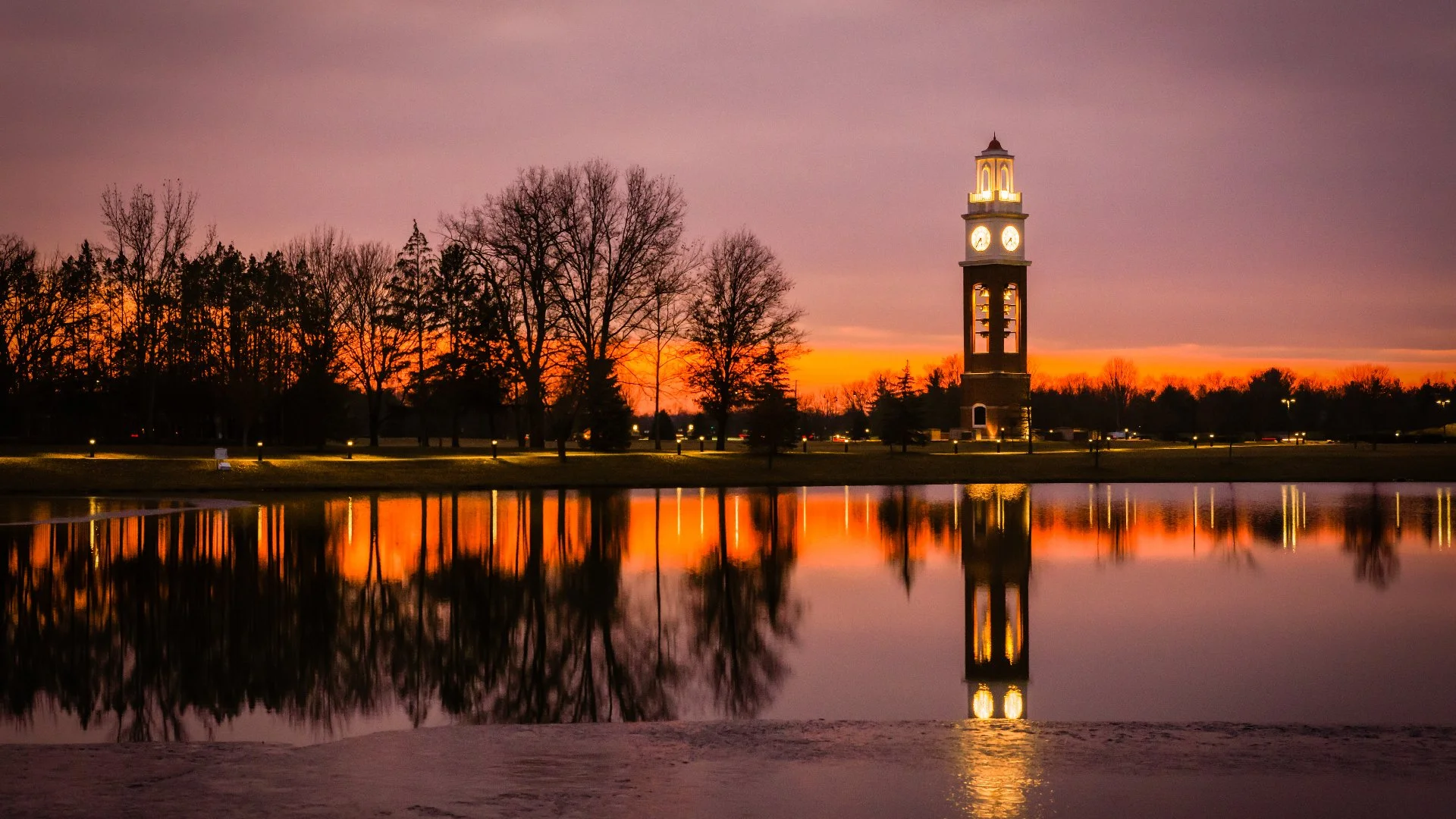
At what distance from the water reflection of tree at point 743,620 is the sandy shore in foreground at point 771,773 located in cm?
193

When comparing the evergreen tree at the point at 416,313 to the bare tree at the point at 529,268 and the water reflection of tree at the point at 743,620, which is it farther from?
the water reflection of tree at the point at 743,620

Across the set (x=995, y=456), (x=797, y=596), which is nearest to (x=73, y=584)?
(x=797, y=596)

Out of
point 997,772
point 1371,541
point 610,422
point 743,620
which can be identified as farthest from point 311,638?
point 610,422

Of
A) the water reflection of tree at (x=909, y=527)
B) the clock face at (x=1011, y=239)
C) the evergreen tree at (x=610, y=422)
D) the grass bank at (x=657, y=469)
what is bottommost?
the water reflection of tree at (x=909, y=527)

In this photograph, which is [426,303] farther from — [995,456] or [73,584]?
[73,584]

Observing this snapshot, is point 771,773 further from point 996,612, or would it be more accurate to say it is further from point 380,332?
point 380,332

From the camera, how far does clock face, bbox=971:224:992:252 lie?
98.6 metres

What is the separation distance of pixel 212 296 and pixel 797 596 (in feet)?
224

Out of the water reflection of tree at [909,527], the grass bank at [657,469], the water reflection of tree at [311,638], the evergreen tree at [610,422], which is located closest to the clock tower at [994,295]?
the grass bank at [657,469]

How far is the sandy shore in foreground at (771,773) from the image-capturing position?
28.8 feet

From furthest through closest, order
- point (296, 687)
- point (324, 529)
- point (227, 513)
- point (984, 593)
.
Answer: point (227, 513) → point (324, 529) → point (984, 593) → point (296, 687)

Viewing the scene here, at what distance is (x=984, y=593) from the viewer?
66.6 feet

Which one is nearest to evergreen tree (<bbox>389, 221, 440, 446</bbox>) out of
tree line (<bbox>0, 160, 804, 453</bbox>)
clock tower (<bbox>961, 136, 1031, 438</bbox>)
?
tree line (<bbox>0, 160, 804, 453</bbox>)

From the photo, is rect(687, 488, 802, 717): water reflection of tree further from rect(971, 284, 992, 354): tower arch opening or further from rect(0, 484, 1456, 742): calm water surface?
rect(971, 284, 992, 354): tower arch opening
